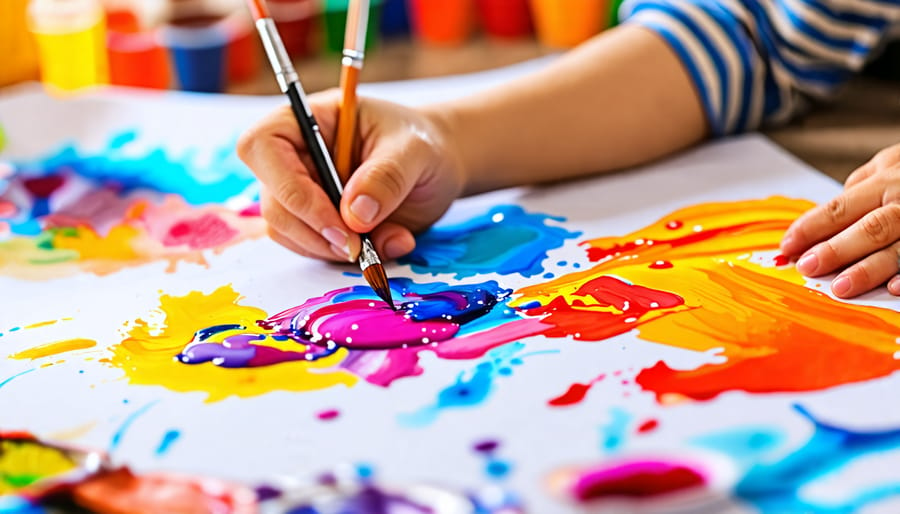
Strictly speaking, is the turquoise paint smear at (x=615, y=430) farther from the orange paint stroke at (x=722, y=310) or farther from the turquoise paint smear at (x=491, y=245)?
the turquoise paint smear at (x=491, y=245)

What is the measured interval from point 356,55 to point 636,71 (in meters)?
0.24

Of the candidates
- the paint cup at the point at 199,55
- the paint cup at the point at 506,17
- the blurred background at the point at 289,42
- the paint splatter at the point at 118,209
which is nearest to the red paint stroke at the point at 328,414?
the paint splatter at the point at 118,209

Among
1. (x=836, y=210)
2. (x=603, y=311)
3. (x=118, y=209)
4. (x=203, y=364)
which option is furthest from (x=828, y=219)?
(x=118, y=209)

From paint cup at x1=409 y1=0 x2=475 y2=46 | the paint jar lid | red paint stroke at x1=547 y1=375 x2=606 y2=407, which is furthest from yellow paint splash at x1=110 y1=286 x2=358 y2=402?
paint cup at x1=409 y1=0 x2=475 y2=46

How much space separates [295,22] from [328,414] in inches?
27.4

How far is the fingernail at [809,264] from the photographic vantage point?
57cm

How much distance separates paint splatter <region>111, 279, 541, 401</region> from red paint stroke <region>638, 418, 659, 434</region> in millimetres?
94

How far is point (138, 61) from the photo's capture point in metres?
1.03

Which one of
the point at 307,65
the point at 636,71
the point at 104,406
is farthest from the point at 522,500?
the point at 307,65

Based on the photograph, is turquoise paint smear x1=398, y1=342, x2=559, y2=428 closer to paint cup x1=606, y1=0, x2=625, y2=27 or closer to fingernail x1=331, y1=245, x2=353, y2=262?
fingernail x1=331, y1=245, x2=353, y2=262

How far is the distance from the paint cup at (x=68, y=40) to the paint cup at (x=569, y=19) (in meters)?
0.45

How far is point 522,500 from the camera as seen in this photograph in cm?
41

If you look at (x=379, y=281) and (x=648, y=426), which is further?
(x=379, y=281)

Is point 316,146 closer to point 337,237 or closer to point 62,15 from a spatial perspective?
point 337,237
